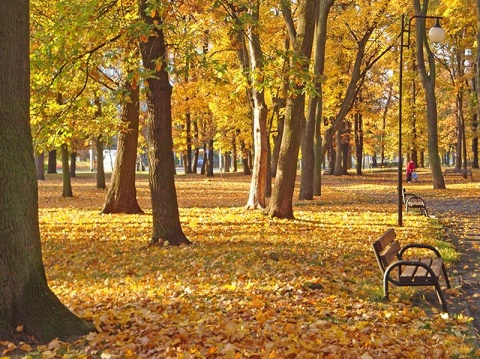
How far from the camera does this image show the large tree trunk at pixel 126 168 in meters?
17.0

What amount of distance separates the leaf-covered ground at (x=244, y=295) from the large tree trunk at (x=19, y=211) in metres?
0.26

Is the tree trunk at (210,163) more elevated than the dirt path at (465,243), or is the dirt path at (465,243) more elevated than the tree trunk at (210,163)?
the tree trunk at (210,163)

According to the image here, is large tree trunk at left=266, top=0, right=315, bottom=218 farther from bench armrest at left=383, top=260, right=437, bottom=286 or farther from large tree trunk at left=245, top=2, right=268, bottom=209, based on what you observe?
bench armrest at left=383, top=260, right=437, bottom=286

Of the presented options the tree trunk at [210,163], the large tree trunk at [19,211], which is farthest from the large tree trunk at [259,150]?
the tree trunk at [210,163]

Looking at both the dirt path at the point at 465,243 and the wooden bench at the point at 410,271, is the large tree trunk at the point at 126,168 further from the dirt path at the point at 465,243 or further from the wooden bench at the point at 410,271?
the wooden bench at the point at 410,271

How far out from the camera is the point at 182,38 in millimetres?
11680

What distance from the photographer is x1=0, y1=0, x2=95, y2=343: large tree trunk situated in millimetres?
5301

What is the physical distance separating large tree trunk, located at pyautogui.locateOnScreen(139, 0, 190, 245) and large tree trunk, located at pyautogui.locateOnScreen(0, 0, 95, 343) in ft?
17.8

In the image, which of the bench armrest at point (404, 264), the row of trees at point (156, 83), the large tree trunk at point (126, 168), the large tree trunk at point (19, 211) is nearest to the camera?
the large tree trunk at point (19, 211)

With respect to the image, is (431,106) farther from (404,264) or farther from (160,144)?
(404,264)

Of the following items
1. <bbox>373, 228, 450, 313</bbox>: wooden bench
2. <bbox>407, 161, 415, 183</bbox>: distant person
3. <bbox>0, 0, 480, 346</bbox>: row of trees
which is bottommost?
<bbox>373, 228, 450, 313</bbox>: wooden bench

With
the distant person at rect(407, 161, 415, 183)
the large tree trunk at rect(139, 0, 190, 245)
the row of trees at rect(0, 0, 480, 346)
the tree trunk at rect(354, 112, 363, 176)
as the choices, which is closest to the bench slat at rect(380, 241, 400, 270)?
the row of trees at rect(0, 0, 480, 346)

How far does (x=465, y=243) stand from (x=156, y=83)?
723 centimetres

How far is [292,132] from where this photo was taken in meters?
14.9
